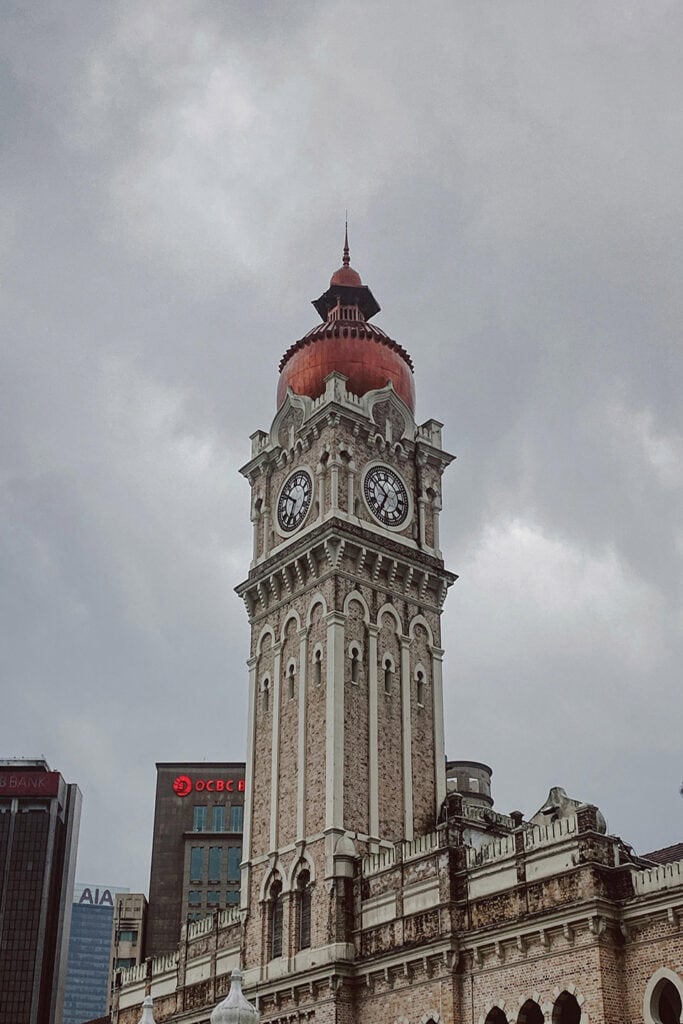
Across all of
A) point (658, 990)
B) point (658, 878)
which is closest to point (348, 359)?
point (658, 878)

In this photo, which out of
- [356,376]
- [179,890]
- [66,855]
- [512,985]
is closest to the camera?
[512,985]

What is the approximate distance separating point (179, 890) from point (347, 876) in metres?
74.1

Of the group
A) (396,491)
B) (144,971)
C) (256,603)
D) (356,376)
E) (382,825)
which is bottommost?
(144,971)

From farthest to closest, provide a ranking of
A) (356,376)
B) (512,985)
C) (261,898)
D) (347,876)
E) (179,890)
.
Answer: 1. (179,890)
2. (356,376)
3. (261,898)
4. (347,876)
5. (512,985)

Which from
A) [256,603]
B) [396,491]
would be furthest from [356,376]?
[256,603]

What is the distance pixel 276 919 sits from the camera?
5094cm

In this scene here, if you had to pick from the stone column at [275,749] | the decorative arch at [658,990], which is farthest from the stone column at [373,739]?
the decorative arch at [658,990]

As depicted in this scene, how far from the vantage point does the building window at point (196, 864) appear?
118m

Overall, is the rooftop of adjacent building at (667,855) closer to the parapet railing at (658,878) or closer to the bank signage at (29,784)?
the parapet railing at (658,878)

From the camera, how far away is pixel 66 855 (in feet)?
468

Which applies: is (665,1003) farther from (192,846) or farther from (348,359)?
(192,846)

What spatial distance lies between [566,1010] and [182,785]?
3415 inches

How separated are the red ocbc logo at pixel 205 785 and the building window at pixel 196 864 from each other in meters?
5.29

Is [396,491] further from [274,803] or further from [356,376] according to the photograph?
[274,803]
